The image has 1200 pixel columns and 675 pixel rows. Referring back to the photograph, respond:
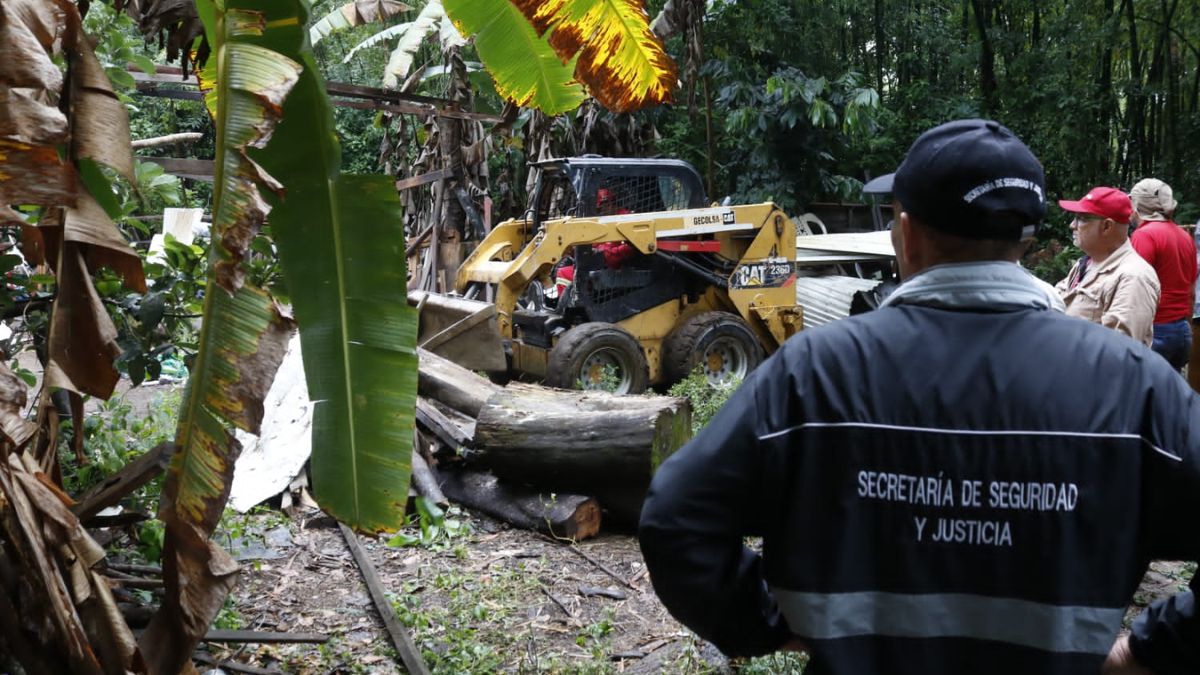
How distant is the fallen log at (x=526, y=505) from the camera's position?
22.0 ft

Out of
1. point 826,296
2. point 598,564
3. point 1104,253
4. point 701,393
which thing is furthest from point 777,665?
point 826,296

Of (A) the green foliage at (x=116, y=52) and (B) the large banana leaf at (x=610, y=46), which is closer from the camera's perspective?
(B) the large banana leaf at (x=610, y=46)

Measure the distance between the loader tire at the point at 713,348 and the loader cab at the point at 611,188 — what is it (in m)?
1.38

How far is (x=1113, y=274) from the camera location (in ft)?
17.5

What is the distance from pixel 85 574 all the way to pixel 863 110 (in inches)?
609

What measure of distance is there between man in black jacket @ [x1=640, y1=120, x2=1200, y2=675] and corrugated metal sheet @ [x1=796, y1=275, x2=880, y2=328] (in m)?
11.5

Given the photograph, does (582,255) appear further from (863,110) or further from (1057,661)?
(1057,661)

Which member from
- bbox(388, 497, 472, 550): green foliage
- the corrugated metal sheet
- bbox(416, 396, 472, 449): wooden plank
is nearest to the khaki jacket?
bbox(388, 497, 472, 550): green foliage

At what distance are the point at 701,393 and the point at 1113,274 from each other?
488cm

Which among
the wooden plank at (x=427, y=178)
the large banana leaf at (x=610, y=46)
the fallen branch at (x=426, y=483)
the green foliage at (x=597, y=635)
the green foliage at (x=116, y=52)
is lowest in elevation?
the green foliage at (x=597, y=635)

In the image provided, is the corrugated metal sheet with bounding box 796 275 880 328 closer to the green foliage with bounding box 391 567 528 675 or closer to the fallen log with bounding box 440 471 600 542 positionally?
the fallen log with bounding box 440 471 600 542

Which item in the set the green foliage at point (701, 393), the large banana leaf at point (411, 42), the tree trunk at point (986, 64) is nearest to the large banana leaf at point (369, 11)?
the large banana leaf at point (411, 42)

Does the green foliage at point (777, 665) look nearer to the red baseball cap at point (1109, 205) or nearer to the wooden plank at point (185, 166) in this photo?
the red baseball cap at point (1109, 205)

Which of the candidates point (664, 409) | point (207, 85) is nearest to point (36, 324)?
point (207, 85)
